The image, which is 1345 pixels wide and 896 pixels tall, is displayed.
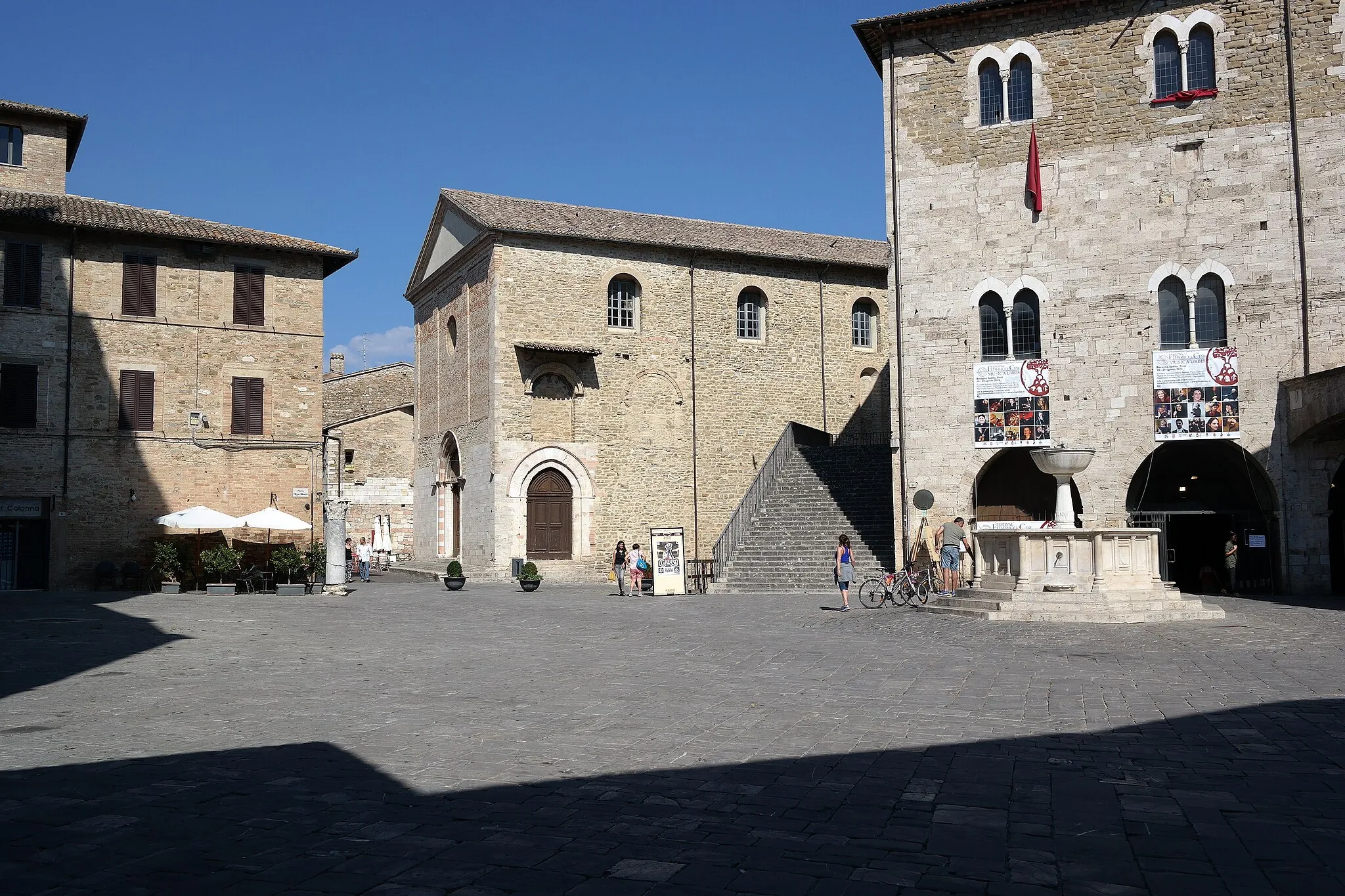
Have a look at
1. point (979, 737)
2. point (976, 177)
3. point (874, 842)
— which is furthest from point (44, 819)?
point (976, 177)

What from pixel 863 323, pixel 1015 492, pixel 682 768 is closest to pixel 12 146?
pixel 863 323

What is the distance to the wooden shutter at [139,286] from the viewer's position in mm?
27969

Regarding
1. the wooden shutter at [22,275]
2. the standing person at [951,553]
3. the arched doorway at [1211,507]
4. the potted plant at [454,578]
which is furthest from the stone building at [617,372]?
the wooden shutter at [22,275]

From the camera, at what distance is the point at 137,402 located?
2786 centimetres

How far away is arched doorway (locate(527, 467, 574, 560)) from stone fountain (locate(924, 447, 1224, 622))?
1544 cm

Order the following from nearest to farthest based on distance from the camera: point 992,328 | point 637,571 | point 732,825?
point 732,825, point 992,328, point 637,571

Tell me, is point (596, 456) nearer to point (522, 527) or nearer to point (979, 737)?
point (522, 527)

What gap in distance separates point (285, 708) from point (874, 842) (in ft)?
19.1

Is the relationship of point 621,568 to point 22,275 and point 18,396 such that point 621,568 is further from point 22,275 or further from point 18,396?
point 22,275

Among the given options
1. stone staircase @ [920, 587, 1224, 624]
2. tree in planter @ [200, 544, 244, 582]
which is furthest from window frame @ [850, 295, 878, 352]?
tree in planter @ [200, 544, 244, 582]

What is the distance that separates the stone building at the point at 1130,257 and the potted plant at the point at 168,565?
17691mm

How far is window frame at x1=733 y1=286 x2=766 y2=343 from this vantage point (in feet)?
113

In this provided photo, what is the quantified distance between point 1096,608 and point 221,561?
66.8 ft

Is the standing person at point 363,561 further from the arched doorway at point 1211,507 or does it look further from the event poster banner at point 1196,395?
the event poster banner at point 1196,395
